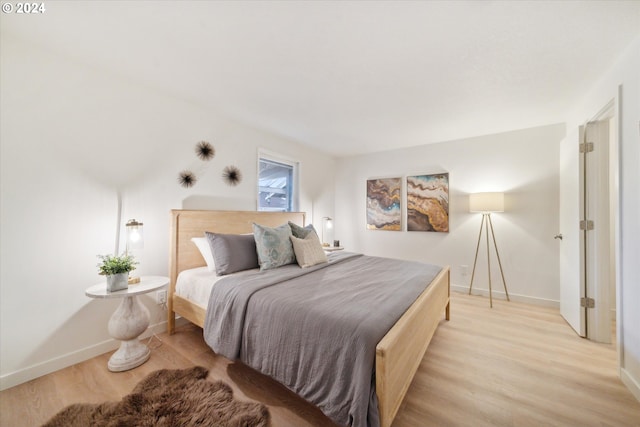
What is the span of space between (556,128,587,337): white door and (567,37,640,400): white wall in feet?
2.39

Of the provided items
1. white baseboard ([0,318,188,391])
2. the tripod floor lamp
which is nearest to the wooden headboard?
white baseboard ([0,318,188,391])

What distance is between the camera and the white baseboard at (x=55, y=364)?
1659mm

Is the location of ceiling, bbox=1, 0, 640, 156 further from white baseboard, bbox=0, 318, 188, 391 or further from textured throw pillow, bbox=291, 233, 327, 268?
white baseboard, bbox=0, 318, 188, 391

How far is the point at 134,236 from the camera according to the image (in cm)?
213

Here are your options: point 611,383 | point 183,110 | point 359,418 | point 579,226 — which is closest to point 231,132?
point 183,110

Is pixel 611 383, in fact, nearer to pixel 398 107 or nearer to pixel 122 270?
pixel 398 107

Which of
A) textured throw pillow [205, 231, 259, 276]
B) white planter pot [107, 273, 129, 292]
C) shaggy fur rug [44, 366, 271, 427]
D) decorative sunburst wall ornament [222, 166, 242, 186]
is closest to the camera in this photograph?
shaggy fur rug [44, 366, 271, 427]

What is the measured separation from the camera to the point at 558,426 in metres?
1.36

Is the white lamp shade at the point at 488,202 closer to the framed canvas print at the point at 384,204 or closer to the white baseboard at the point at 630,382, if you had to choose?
the framed canvas print at the point at 384,204

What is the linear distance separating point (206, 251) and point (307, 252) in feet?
3.40

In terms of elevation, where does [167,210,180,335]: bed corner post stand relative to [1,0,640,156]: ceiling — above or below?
below

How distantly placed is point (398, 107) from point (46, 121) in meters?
3.16

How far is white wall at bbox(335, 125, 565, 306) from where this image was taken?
3.20 m

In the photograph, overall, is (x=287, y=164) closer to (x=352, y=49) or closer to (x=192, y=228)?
(x=192, y=228)
